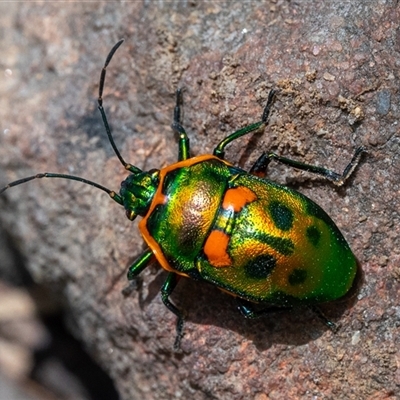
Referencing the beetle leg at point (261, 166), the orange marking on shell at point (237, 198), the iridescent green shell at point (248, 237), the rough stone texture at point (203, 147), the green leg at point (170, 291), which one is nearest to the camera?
the iridescent green shell at point (248, 237)

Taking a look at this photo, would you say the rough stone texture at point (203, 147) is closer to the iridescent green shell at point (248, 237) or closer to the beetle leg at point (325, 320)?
the beetle leg at point (325, 320)

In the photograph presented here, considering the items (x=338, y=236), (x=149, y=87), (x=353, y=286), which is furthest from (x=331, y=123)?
(x=149, y=87)

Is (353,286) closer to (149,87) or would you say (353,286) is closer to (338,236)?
(338,236)

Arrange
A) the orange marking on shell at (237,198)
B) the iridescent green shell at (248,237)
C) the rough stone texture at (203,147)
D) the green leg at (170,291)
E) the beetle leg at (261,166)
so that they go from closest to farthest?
the iridescent green shell at (248,237) < the orange marking on shell at (237,198) < the rough stone texture at (203,147) < the beetle leg at (261,166) < the green leg at (170,291)

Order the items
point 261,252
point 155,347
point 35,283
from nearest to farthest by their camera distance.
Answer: point 261,252, point 155,347, point 35,283

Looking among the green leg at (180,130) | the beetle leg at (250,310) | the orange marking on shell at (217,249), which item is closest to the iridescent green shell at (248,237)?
the orange marking on shell at (217,249)

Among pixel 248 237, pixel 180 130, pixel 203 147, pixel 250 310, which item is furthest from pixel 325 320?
pixel 180 130
